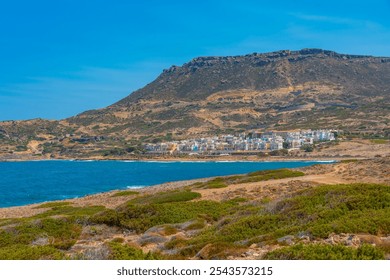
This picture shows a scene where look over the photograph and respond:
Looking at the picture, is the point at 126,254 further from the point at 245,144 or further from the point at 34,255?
the point at 245,144

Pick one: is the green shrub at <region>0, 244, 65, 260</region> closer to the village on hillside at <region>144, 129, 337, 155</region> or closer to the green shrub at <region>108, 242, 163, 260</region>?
the green shrub at <region>108, 242, 163, 260</region>

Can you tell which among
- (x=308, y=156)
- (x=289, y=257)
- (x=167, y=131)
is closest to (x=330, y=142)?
(x=308, y=156)

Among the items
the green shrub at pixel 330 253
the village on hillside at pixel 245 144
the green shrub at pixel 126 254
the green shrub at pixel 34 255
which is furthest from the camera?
the village on hillside at pixel 245 144

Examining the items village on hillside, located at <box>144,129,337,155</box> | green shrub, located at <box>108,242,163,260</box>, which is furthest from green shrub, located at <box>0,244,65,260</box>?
village on hillside, located at <box>144,129,337,155</box>

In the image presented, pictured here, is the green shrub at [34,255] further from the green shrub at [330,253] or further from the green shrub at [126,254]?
the green shrub at [330,253]

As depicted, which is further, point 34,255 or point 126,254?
point 34,255

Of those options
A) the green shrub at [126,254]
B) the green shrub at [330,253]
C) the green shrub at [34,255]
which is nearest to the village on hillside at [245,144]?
the green shrub at [34,255]

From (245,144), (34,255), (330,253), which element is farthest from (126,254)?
(245,144)
